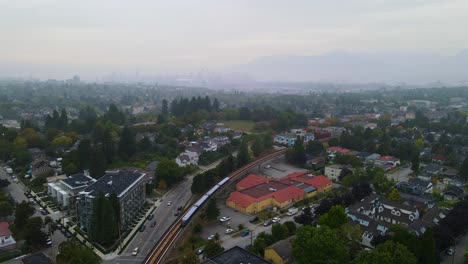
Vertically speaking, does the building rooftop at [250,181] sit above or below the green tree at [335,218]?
below

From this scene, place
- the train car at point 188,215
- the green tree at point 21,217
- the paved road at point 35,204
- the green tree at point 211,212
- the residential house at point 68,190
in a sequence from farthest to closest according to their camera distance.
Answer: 1. the residential house at point 68,190
2. the green tree at point 211,212
3. the train car at point 188,215
4. the green tree at point 21,217
5. the paved road at point 35,204

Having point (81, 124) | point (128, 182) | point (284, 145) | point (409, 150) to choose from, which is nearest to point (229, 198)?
point (128, 182)

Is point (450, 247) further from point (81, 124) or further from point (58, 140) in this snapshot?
point (81, 124)

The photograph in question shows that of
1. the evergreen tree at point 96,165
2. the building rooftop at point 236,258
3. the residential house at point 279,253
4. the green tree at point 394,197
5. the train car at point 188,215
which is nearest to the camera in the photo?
the building rooftop at point 236,258

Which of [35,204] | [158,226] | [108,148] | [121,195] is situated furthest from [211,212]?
[108,148]

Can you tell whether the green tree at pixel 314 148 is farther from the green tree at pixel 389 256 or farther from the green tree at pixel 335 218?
the green tree at pixel 389 256

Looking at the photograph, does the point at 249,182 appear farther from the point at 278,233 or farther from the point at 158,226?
the point at 278,233

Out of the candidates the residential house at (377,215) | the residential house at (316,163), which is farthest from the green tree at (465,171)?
the residential house at (316,163)
